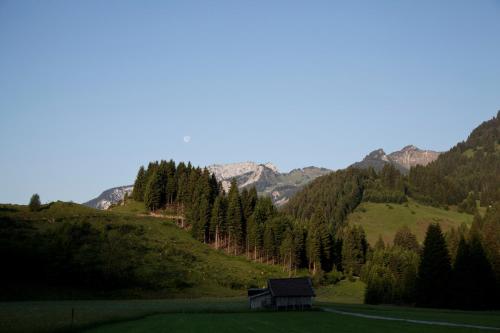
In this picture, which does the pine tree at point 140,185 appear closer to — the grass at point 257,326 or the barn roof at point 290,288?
the barn roof at point 290,288

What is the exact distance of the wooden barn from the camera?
73812 millimetres

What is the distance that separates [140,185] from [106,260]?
7152 centimetres

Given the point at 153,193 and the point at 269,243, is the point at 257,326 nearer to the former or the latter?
the point at 269,243

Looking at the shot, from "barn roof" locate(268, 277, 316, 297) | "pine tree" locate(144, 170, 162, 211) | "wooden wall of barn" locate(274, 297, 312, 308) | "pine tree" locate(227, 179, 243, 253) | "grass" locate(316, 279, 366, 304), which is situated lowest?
"grass" locate(316, 279, 366, 304)

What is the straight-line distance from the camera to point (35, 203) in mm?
130750

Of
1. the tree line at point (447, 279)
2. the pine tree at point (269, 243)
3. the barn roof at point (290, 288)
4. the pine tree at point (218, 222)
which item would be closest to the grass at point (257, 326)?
the barn roof at point (290, 288)

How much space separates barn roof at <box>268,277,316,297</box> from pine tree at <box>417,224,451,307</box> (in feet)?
72.0

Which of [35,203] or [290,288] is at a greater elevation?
[35,203]

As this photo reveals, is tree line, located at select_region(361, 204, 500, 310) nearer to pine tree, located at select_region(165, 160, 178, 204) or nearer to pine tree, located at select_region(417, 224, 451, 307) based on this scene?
pine tree, located at select_region(417, 224, 451, 307)

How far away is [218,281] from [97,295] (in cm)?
2695

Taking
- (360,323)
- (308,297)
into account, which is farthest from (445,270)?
(360,323)

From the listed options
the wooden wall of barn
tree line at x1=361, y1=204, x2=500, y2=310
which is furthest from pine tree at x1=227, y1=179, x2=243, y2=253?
the wooden wall of barn

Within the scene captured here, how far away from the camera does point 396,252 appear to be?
12425 cm

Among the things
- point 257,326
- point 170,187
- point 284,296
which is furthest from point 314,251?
point 257,326
